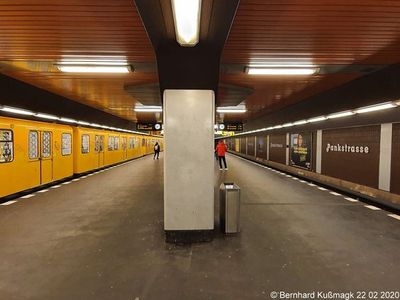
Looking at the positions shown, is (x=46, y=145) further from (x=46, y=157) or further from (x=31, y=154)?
(x=31, y=154)

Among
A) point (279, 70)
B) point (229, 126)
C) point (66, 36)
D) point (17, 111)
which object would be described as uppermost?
point (66, 36)

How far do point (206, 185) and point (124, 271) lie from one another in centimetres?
168

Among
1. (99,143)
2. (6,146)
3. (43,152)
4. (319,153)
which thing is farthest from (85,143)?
(319,153)

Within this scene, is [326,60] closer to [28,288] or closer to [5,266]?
[28,288]

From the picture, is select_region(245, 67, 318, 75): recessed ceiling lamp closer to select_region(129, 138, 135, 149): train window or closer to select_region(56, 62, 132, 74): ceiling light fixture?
select_region(56, 62, 132, 74): ceiling light fixture

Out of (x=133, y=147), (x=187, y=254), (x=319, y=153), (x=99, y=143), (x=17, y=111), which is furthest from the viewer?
(x=133, y=147)

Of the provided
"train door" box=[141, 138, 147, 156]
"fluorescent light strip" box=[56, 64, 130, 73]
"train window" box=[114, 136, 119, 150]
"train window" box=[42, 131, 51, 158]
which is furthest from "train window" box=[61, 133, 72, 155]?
"train door" box=[141, 138, 147, 156]

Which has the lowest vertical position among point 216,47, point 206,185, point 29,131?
point 206,185

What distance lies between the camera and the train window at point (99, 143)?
13.8 metres

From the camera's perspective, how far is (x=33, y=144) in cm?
810

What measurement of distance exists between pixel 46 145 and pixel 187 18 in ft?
26.3

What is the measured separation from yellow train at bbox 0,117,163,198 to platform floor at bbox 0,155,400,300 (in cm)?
131

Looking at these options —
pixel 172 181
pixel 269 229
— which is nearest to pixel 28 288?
pixel 172 181

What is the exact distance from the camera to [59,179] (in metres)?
9.92
